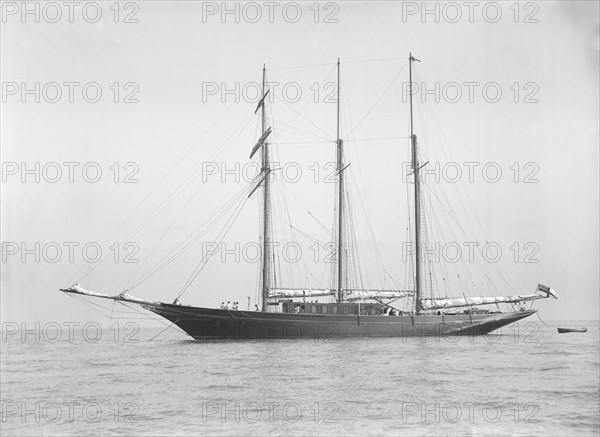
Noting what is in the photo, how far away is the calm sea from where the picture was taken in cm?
2372

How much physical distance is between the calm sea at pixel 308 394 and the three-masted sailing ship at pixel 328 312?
40.1 feet

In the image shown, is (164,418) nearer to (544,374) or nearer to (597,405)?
(597,405)

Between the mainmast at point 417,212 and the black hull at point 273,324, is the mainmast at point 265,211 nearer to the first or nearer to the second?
the black hull at point 273,324

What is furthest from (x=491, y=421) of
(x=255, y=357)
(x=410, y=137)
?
(x=410, y=137)

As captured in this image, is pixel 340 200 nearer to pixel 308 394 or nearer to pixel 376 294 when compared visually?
pixel 376 294

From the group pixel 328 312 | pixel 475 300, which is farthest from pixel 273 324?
pixel 475 300

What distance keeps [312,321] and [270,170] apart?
14.2 metres

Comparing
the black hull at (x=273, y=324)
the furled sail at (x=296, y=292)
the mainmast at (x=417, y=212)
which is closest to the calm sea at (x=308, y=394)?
the black hull at (x=273, y=324)

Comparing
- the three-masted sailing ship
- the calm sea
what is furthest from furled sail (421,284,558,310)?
the calm sea

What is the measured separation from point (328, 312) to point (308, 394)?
3519cm

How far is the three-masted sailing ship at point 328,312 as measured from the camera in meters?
64.7

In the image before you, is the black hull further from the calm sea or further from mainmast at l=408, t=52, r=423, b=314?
the calm sea

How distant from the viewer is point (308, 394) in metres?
30.9

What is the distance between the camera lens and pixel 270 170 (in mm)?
67750
